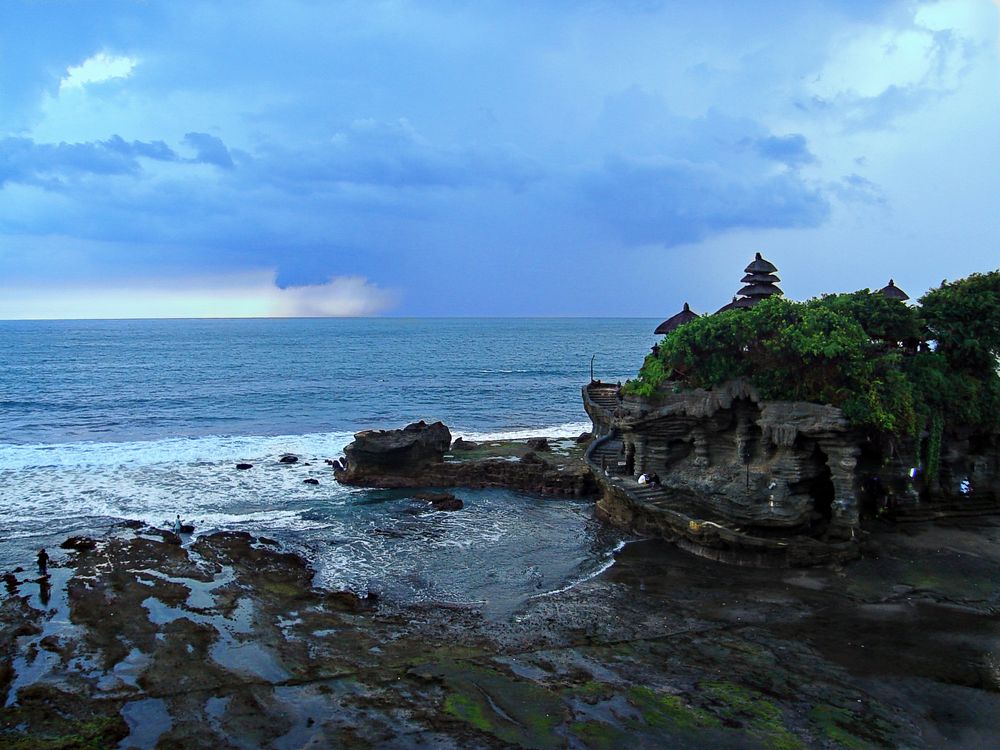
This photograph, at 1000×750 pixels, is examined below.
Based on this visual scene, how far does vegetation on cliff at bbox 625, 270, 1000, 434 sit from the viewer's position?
1053 inches

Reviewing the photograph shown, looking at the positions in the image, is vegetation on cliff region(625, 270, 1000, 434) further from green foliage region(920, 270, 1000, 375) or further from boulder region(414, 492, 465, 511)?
boulder region(414, 492, 465, 511)

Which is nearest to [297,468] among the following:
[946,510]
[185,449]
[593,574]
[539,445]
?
[185,449]

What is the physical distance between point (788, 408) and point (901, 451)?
5905 mm

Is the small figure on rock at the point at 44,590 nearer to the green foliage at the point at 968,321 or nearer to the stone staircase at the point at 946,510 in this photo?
the stone staircase at the point at 946,510

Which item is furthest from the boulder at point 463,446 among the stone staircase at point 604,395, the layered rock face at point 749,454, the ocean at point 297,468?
the layered rock face at point 749,454

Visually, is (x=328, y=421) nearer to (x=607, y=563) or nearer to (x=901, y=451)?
(x=607, y=563)

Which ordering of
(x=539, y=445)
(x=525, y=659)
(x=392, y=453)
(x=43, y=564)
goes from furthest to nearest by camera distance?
1. (x=539, y=445)
2. (x=392, y=453)
3. (x=43, y=564)
4. (x=525, y=659)

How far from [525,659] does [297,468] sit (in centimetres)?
2899

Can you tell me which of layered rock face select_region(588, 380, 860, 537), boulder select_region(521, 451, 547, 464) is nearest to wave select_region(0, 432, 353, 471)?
boulder select_region(521, 451, 547, 464)

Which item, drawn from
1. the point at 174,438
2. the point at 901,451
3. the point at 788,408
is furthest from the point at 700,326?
the point at 174,438

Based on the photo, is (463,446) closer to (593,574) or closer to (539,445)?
(539,445)

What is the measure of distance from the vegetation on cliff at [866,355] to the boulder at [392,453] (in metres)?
14.4

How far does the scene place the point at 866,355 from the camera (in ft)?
92.5

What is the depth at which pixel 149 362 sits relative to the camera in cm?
11800
